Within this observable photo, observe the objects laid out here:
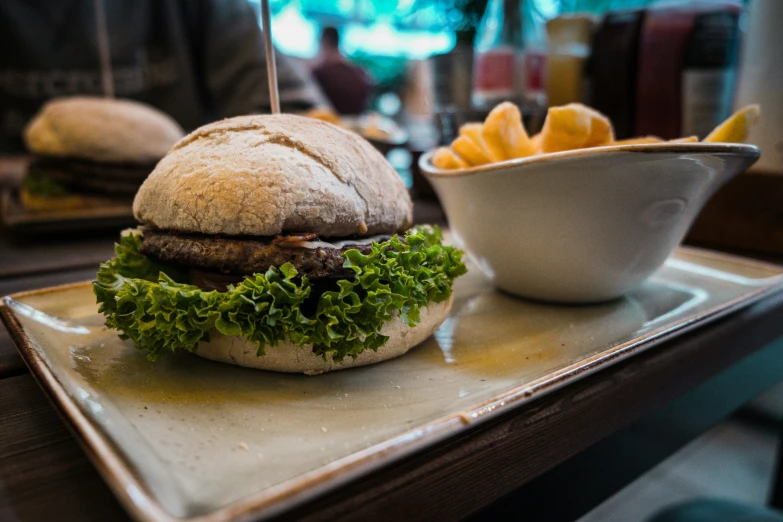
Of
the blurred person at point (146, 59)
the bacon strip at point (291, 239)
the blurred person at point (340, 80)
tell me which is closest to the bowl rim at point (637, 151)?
the bacon strip at point (291, 239)

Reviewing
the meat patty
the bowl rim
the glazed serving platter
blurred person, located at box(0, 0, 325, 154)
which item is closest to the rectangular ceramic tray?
the meat patty

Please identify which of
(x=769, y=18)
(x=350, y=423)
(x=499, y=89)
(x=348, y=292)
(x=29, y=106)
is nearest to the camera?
(x=350, y=423)

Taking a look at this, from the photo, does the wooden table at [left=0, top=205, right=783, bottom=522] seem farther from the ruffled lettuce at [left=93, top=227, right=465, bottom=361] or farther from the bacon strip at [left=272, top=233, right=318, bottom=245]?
the bacon strip at [left=272, top=233, right=318, bottom=245]

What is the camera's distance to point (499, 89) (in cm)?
258

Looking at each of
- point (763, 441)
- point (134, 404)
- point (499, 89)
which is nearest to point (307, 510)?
point (134, 404)

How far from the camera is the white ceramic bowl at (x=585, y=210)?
1.12m

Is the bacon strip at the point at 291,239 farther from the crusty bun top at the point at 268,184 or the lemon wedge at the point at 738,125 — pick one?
the lemon wedge at the point at 738,125

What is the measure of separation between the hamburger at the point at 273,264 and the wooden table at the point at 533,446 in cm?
23

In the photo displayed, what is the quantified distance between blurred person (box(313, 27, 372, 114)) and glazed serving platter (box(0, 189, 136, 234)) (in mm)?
3119

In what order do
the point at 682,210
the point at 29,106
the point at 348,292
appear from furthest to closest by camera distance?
the point at 29,106 < the point at 682,210 < the point at 348,292

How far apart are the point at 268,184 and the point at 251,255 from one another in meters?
0.12

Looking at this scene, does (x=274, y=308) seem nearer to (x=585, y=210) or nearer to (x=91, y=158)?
(x=585, y=210)

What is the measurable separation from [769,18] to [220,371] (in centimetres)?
201

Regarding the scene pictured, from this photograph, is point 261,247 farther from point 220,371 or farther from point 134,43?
point 134,43
